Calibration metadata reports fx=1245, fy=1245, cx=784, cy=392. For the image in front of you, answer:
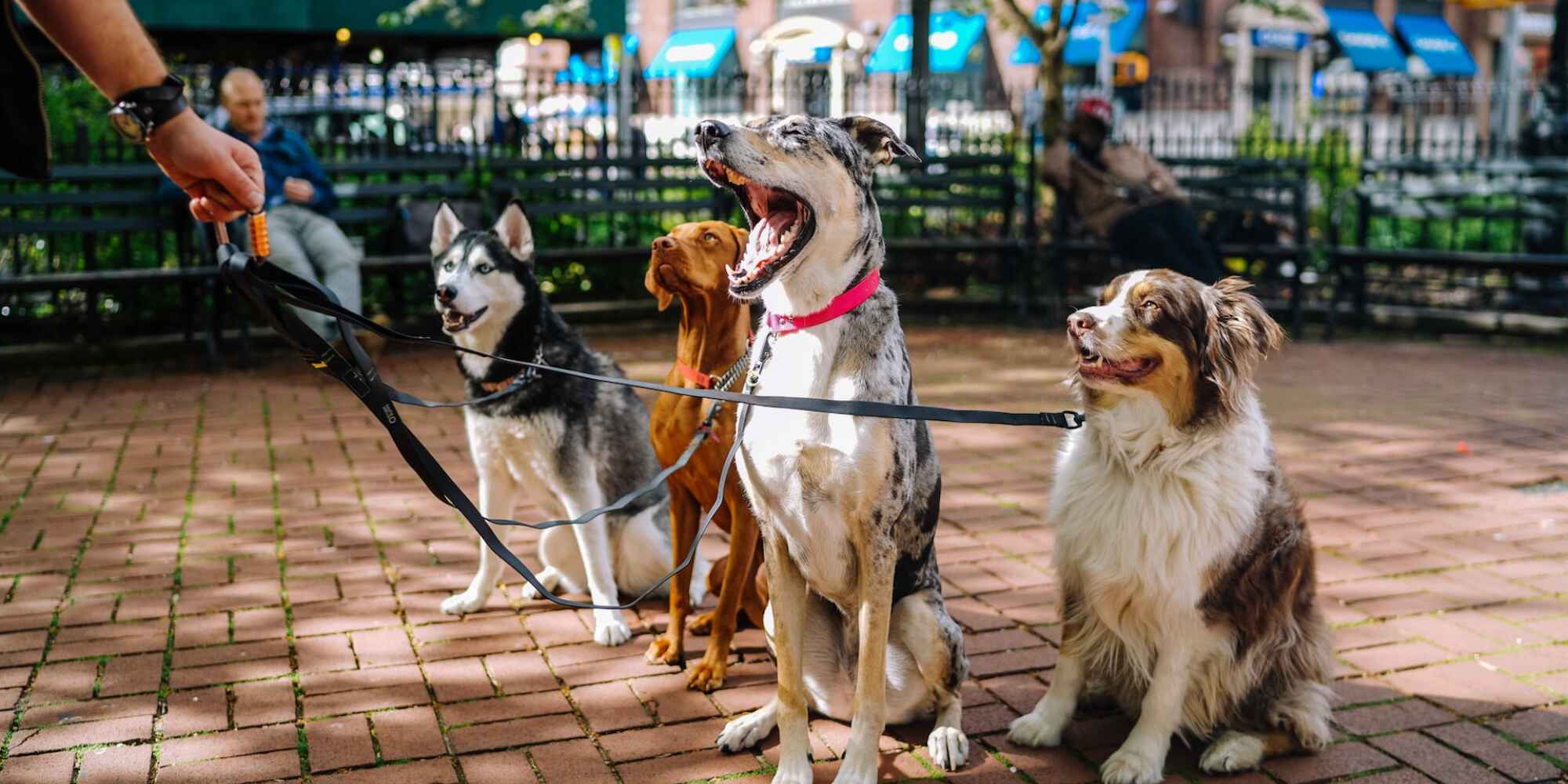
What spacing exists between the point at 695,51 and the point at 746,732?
36506mm

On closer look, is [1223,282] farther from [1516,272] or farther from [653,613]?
[1516,272]

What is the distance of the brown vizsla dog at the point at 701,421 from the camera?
386cm

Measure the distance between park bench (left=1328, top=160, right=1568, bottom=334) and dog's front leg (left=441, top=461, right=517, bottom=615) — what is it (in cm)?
875

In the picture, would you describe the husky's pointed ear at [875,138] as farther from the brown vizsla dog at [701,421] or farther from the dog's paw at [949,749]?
the dog's paw at [949,749]

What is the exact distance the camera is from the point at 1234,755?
3.34m

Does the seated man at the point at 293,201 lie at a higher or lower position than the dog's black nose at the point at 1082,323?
higher

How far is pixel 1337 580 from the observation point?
4.85m

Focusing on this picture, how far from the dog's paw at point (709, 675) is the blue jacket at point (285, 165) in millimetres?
5907

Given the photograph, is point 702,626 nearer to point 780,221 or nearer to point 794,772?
point 794,772

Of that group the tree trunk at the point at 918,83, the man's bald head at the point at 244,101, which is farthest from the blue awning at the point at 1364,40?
the man's bald head at the point at 244,101

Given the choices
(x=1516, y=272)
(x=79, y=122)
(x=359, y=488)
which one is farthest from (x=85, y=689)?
(x=1516, y=272)

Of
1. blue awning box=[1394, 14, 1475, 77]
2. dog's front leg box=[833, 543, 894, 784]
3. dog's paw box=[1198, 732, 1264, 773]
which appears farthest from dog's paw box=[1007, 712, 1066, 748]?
Answer: blue awning box=[1394, 14, 1475, 77]

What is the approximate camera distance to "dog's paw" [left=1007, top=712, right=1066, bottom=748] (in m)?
3.48

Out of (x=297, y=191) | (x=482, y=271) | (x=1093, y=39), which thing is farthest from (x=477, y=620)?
(x=1093, y=39)
